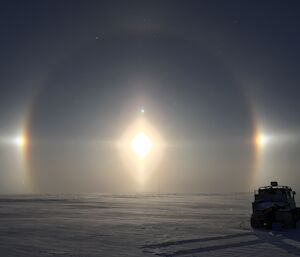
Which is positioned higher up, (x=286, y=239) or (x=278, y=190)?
(x=278, y=190)

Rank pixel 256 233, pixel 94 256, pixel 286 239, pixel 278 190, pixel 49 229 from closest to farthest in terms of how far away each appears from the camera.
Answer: pixel 94 256 < pixel 286 239 < pixel 256 233 < pixel 49 229 < pixel 278 190

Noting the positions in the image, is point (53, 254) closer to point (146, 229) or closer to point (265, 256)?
point (265, 256)

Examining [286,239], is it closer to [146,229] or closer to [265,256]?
[265,256]

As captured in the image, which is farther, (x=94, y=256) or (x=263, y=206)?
(x=263, y=206)

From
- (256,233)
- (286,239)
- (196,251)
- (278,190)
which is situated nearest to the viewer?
(196,251)

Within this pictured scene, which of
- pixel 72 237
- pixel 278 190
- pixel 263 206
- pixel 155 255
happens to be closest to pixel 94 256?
pixel 155 255

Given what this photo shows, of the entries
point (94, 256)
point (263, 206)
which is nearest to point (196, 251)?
point (94, 256)
